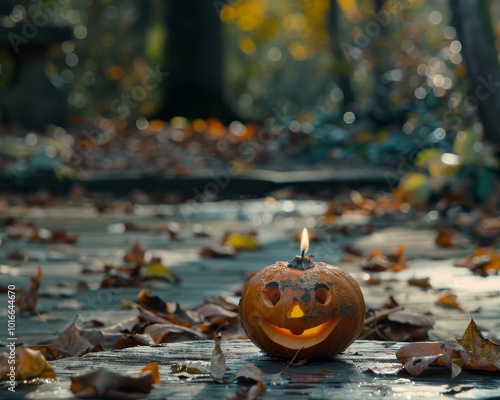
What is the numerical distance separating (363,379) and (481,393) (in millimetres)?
303

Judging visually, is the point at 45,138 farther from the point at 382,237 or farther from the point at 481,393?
the point at 481,393

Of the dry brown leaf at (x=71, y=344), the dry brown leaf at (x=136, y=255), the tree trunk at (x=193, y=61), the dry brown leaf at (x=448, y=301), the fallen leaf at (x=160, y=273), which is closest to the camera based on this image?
the dry brown leaf at (x=71, y=344)

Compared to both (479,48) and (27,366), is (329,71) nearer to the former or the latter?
(479,48)

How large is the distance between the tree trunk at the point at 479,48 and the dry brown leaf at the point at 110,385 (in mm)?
6580

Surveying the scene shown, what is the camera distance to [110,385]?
7.42 ft

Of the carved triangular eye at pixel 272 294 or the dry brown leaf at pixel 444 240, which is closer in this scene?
the carved triangular eye at pixel 272 294

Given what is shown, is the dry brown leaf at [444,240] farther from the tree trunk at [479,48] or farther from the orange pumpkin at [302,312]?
the orange pumpkin at [302,312]

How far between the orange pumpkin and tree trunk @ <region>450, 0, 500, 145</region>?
593 centimetres

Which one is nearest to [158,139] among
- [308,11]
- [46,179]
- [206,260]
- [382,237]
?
[46,179]

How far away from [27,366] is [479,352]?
3.77 ft

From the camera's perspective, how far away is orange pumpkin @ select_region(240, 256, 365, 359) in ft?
9.03

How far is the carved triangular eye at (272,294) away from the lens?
2801 millimetres

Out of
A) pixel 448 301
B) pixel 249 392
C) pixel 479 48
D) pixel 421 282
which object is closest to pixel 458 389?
pixel 249 392

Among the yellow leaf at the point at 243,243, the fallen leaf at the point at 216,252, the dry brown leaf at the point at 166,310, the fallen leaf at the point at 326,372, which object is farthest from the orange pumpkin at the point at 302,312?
the yellow leaf at the point at 243,243
